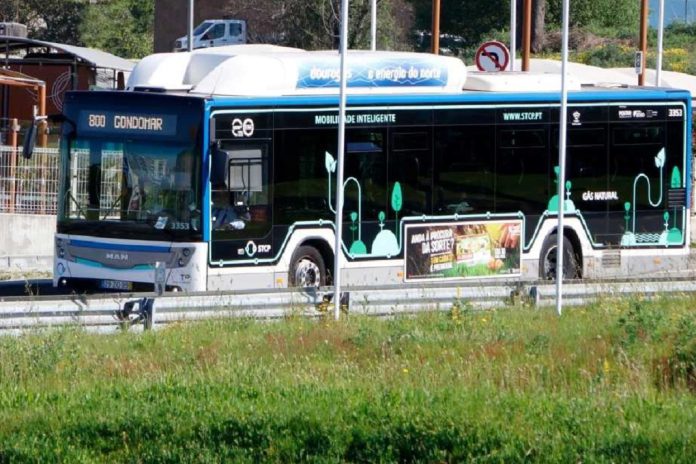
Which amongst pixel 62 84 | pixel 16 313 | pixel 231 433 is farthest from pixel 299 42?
pixel 231 433

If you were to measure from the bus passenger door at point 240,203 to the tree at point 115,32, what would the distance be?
56326 millimetres

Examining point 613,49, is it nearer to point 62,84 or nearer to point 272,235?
point 62,84

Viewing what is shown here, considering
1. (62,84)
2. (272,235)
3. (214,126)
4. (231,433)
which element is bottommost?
(231,433)

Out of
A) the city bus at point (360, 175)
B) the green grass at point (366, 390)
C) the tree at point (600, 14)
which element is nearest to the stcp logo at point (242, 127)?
the city bus at point (360, 175)

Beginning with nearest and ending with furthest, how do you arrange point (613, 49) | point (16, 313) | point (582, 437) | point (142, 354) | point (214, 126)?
point (582, 437), point (142, 354), point (16, 313), point (214, 126), point (613, 49)

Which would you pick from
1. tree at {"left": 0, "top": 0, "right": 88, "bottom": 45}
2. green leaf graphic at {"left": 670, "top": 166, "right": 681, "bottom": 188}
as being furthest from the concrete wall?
tree at {"left": 0, "top": 0, "right": 88, "bottom": 45}

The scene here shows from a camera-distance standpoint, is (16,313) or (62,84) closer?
(16,313)

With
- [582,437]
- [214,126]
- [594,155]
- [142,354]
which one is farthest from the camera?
[594,155]

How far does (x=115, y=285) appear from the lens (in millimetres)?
17359

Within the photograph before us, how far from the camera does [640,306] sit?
13.5 m

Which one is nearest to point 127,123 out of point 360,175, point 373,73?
point 360,175

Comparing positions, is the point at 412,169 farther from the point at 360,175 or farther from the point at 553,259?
the point at 553,259

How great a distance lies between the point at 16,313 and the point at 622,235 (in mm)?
10670

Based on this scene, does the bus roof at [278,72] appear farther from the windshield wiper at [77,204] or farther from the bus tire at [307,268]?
the bus tire at [307,268]
